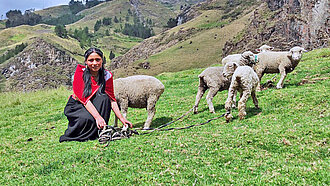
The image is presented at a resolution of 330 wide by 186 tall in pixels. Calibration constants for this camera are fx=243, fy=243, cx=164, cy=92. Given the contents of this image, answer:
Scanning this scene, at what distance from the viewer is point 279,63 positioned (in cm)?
1252

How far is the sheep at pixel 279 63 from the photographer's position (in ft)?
39.9

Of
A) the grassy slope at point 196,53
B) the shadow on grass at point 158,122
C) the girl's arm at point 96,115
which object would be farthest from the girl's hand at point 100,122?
the grassy slope at point 196,53

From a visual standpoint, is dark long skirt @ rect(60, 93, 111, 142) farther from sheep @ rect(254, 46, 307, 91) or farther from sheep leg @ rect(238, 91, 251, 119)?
sheep @ rect(254, 46, 307, 91)

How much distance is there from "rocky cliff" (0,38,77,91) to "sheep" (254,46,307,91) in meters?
97.0

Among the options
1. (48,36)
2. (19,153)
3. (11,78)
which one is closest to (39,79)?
(11,78)

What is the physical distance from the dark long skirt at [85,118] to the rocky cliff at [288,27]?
3248cm

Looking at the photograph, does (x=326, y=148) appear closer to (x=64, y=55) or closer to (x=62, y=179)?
(x=62, y=179)

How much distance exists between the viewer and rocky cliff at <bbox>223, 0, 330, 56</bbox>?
3135cm

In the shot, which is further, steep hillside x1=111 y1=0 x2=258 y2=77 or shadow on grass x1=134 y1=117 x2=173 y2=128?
steep hillside x1=111 y1=0 x2=258 y2=77

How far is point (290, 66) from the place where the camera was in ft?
40.4

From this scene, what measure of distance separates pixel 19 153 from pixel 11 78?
118108 mm

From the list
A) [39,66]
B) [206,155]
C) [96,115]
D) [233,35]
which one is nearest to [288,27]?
[233,35]

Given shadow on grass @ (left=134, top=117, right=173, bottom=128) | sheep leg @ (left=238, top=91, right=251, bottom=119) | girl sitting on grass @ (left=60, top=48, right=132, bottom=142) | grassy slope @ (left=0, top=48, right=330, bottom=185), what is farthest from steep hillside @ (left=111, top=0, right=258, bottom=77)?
girl sitting on grass @ (left=60, top=48, right=132, bottom=142)

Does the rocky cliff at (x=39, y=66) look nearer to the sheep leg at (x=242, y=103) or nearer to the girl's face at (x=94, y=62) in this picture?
the girl's face at (x=94, y=62)
